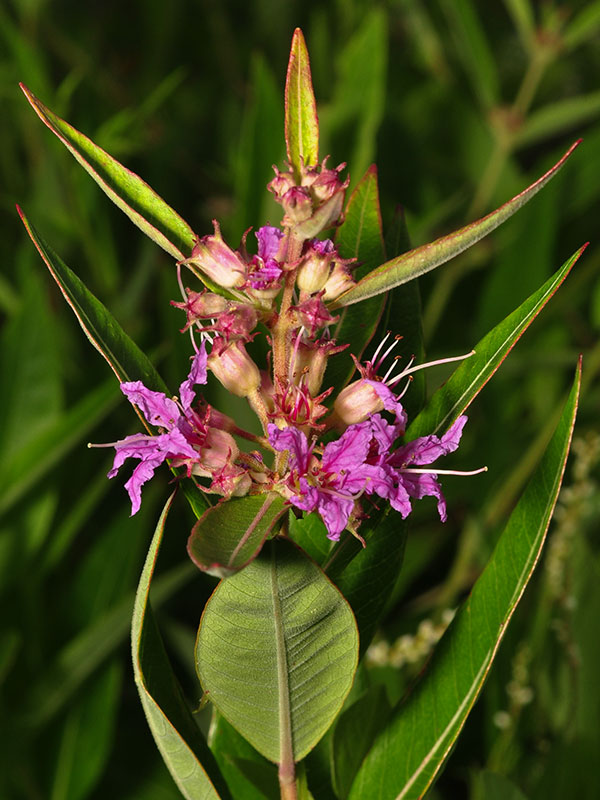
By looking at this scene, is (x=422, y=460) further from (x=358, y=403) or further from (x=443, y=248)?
(x=443, y=248)

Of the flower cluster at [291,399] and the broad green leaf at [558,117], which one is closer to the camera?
the flower cluster at [291,399]

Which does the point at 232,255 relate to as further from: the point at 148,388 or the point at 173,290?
the point at 173,290

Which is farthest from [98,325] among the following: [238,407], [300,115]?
[238,407]

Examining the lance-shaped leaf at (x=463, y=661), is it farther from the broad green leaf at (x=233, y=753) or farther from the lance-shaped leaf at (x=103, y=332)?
the lance-shaped leaf at (x=103, y=332)

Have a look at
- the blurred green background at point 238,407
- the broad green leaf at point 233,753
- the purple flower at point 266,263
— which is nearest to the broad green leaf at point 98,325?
the purple flower at point 266,263

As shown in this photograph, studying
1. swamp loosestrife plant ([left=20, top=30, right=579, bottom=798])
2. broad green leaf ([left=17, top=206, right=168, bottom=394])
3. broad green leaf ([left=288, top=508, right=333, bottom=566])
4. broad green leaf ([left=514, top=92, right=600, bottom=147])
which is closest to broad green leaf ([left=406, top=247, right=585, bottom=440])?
swamp loosestrife plant ([left=20, top=30, right=579, bottom=798])

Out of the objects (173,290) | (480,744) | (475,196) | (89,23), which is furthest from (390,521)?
(89,23)
